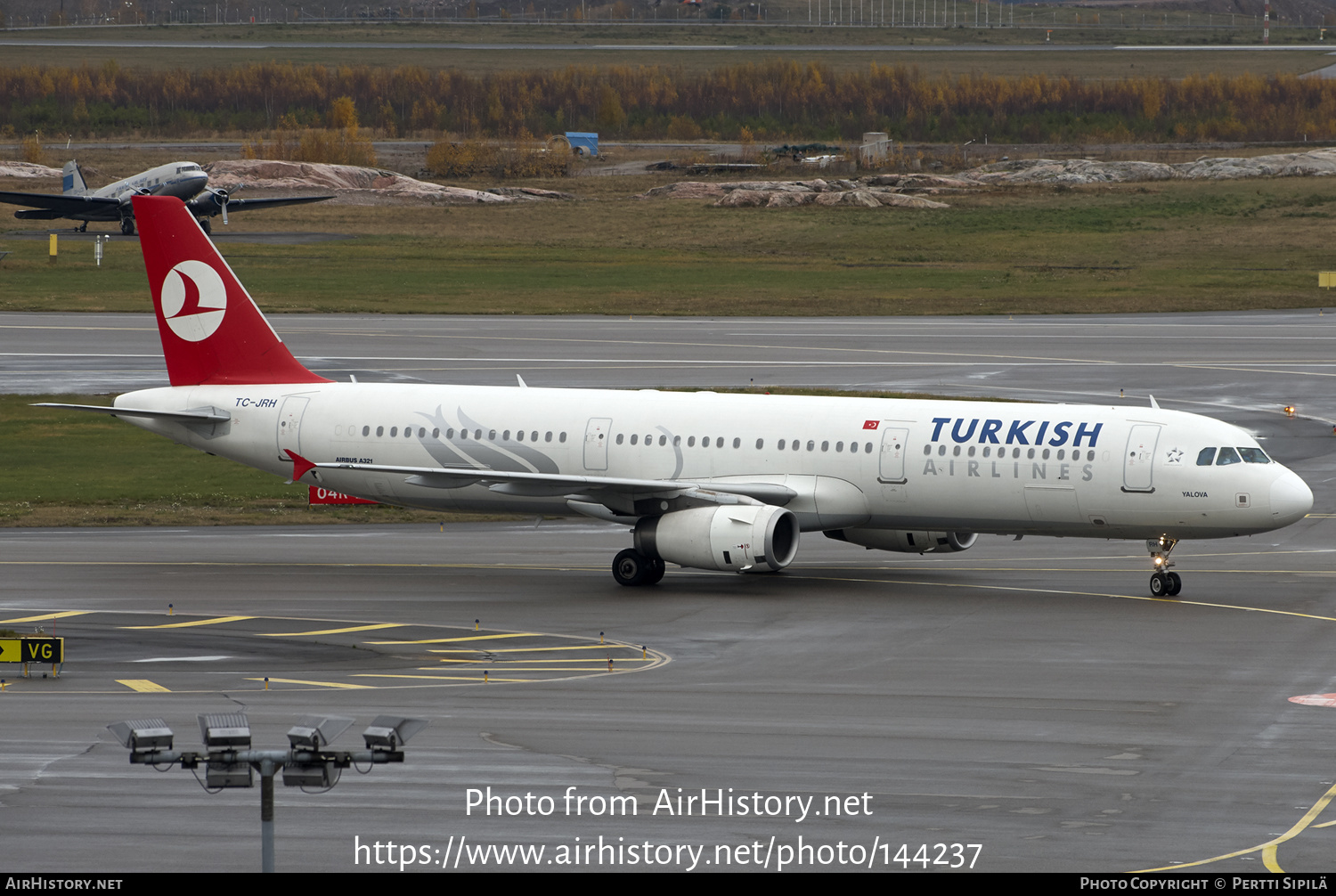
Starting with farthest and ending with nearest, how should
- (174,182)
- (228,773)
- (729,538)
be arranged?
(174,182) < (729,538) < (228,773)

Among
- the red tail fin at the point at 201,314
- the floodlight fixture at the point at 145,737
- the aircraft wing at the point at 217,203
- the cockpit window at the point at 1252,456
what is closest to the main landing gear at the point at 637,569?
the red tail fin at the point at 201,314

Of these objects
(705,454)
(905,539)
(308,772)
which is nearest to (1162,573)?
(905,539)

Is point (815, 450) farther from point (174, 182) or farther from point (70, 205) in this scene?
point (70, 205)

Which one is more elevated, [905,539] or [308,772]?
[308,772]

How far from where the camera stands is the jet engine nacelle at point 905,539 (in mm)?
41000

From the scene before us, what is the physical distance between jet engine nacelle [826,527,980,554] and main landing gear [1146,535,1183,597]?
428cm

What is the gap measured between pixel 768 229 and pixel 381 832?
117614 mm

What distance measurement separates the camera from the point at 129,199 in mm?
129500

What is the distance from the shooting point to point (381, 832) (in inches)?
834

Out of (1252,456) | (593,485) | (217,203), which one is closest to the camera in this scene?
(1252,456)

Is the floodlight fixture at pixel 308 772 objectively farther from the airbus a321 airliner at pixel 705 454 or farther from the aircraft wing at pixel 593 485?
the aircraft wing at pixel 593 485

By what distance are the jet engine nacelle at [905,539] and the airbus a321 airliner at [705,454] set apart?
0.05 meters

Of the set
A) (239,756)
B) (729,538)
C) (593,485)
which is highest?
(239,756)

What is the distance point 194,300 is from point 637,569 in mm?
14113
